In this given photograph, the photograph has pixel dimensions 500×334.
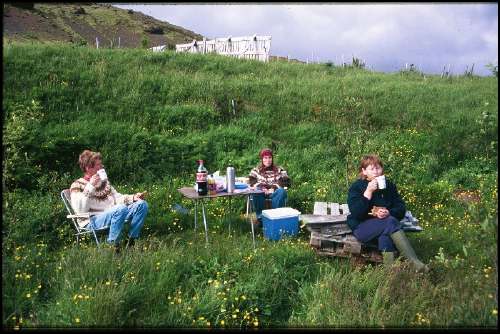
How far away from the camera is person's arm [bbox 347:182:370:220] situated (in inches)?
215

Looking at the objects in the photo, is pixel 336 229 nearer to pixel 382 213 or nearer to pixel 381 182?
pixel 382 213

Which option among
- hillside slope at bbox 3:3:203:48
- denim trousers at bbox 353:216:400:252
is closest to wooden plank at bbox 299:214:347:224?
denim trousers at bbox 353:216:400:252

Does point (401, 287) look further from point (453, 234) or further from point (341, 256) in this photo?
point (453, 234)

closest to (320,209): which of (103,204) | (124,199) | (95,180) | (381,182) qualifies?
(381,182)

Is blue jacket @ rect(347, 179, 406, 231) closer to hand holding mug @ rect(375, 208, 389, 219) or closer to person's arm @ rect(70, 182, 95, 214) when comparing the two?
hand holding mug @ rect(375, 208, 389, 219)

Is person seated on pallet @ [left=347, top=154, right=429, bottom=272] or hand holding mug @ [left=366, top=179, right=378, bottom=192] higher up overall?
hand holding mug @ [left=366, top=179, right=378, bottom=192]

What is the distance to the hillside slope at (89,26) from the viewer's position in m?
31.9

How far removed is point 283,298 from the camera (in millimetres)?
4602

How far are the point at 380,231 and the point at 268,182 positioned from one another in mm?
2427

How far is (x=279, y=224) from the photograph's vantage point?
20.7 feet

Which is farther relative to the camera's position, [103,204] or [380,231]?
[103,204]

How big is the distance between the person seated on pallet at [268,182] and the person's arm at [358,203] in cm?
176

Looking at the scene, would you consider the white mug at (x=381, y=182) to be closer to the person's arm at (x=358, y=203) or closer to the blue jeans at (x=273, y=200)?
the person's arm at (x=358, y=203)

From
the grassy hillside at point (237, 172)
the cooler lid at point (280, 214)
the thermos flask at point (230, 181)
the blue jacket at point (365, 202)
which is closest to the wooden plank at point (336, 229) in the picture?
the blue jacket at point (365, 202)
